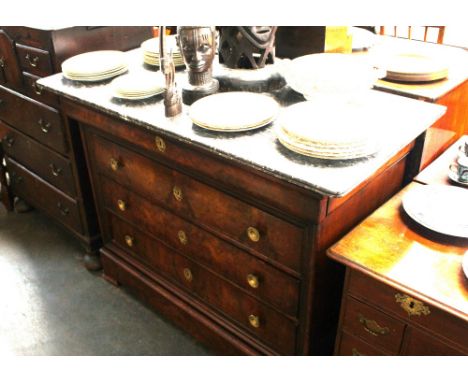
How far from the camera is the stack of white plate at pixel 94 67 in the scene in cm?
163

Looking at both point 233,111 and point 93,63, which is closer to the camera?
Result: point 233,111

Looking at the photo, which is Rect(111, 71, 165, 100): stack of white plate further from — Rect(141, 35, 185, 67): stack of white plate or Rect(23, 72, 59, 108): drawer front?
Rect(23, 72, 59, 108): drawer front

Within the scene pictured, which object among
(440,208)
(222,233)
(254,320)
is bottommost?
(254,320)

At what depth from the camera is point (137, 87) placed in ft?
4.87

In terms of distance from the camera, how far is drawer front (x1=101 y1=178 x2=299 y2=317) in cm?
132

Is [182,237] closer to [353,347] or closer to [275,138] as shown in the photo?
[275,138]

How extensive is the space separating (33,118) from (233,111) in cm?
111

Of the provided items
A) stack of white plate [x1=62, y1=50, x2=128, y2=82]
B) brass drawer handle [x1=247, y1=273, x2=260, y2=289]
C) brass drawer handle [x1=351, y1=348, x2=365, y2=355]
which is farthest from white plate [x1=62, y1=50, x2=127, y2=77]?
brass drawer handle [x1=351, y1=348, x2=365, y2=355]

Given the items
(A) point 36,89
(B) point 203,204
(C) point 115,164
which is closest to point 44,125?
(A) point 36,89

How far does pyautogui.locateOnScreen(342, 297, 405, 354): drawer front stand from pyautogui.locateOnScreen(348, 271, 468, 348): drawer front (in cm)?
3

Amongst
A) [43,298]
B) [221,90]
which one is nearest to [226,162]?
[221,90]

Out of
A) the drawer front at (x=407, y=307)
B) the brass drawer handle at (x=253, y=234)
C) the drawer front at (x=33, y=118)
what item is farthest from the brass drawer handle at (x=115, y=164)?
the drawer front at (x=407, y=307)
